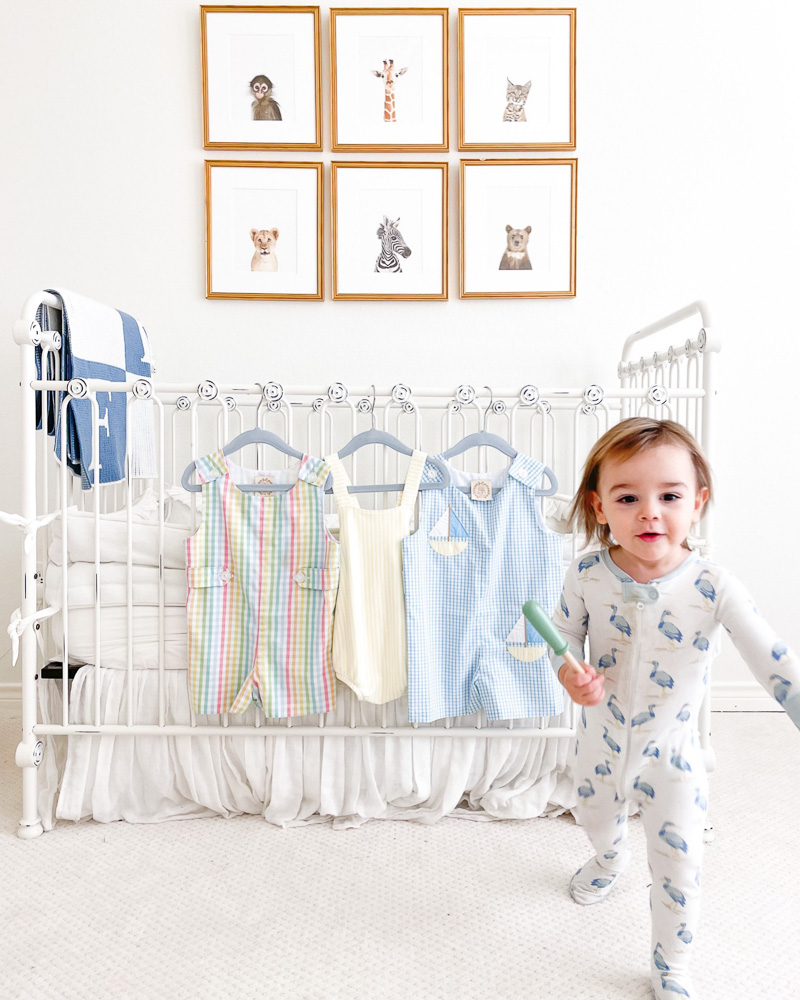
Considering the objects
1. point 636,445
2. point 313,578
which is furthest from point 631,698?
point 313,578

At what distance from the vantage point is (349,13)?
6.87 feet

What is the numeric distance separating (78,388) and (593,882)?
1268 mm

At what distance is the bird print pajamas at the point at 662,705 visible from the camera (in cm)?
103

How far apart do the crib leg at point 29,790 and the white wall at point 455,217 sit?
854 mm

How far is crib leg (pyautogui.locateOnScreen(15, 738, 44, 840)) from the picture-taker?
1473 mm

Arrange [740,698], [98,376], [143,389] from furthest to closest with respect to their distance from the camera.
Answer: [740,698], [98,376], [143,389]

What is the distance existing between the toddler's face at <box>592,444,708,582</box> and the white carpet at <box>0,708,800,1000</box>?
61 cm

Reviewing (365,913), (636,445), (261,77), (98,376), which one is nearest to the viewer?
(636,445)

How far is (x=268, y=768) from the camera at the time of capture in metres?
1.53

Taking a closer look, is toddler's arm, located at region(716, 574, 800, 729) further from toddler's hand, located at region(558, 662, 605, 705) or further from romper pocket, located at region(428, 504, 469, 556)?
romper pocket, located at region(428, 504, 469, 556)

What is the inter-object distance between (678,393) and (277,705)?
3.26 ft

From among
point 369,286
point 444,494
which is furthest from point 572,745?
point 369,286

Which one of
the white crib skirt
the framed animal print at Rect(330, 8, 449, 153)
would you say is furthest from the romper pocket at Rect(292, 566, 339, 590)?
the framed animal print at Rect(330, 8, 449, 153)

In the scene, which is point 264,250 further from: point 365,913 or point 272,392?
point 365,913
